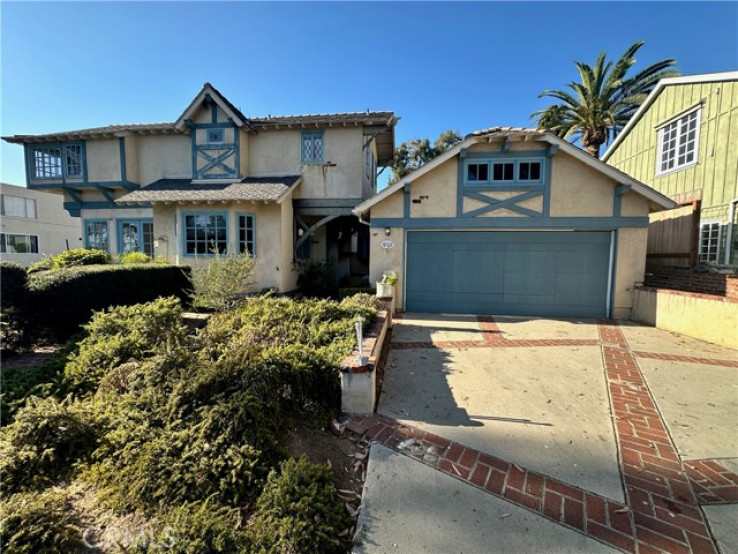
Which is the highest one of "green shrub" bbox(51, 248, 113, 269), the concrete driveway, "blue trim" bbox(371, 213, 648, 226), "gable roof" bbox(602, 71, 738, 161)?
"gable roof" bbox(602, 71, 738, 161)

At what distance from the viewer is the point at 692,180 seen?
10023 millimetres

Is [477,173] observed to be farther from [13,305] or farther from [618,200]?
[13,305]

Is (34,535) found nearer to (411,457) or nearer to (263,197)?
(411,457)

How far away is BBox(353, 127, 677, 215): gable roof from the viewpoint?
28.1 feet

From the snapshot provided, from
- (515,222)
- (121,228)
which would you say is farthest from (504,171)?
(121,228)

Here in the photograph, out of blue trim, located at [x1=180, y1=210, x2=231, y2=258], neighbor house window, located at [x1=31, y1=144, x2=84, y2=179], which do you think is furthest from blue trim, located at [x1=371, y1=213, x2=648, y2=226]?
neighbor house window, located at [x1=31, y1=144, x2=84, y2=179]

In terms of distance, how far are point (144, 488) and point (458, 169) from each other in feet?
31.2

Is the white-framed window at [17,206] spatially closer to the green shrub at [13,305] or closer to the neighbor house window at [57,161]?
the neighbor house window at [57,161]

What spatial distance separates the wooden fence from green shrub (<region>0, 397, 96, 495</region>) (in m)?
14.5

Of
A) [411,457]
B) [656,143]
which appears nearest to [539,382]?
[411,457]

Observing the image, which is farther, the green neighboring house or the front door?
the front door

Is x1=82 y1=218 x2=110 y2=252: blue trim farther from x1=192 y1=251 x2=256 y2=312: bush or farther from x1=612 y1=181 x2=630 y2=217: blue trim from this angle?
x1=612 y1=181 x2=630 y2=217: blue trim

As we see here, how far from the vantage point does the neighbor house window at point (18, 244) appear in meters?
22.9

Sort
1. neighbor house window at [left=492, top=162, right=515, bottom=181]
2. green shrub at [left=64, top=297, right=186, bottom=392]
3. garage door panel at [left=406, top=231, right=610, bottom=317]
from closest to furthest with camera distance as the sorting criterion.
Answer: green shrub at [left=64, top=297, right=186, bottom=392], garage door panel at [left=406, top=231, right=610, bottom=317], neighbor house window at [left=492, top=162, right=515, bottom=181]
